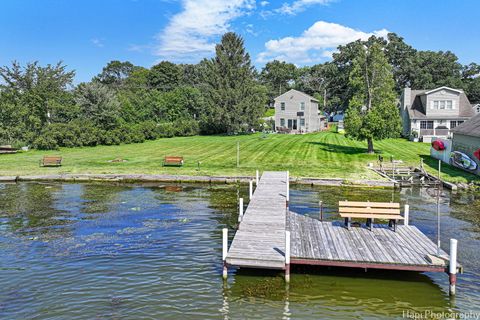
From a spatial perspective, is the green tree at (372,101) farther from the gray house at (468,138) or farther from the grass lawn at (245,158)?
the gray house at (468,138)

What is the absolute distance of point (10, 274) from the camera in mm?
13734

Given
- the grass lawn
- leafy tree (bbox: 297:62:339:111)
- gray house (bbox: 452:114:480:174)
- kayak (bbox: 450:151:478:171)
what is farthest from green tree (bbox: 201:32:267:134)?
leafy tree (bbox: 297:62:339:111)

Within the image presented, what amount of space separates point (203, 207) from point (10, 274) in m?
11.7

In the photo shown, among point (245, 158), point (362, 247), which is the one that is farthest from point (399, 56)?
point (362, 247)

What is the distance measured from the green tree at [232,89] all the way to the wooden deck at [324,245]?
45.9 metres

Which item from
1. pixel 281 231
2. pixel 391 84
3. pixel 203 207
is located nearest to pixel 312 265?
pixel 281 231

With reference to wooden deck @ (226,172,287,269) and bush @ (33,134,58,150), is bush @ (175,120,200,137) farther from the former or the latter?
wooden deck @ (226,172,287,269)

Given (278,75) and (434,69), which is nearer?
(434,69)

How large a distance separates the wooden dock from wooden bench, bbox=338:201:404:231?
24.8 inches

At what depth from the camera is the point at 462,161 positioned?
109ft

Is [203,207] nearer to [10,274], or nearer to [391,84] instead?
[10,274]

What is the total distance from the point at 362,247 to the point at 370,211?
241 centimetres

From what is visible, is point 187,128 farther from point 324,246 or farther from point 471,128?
point 324,246

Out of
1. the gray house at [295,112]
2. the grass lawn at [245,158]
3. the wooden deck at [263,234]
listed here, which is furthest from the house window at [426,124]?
the wooden deck at [263,234]
